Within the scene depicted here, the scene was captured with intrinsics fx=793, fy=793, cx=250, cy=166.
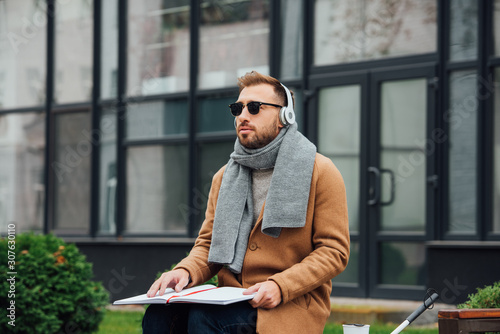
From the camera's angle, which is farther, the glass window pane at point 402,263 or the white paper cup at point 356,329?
the glass window pane at point 402,263

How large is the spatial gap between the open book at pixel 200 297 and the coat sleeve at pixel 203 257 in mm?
129

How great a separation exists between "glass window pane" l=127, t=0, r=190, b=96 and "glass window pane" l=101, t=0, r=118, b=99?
0.82ft

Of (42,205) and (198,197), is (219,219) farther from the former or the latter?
(42,205)

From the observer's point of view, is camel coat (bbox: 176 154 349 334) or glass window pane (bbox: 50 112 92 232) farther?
glass window pane (bbox: 50 112 92 232)

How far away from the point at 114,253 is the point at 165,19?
333 cm

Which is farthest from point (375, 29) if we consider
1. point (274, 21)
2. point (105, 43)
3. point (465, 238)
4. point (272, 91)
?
point (272, 91)

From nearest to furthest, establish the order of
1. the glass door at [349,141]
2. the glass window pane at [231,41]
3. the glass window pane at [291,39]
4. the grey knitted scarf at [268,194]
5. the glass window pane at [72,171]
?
the grey knitted scarf at [268,194] < the glass door at [349,141] < the glass window pane at [291,39] < the glass window pane at [231,41] < the glass window pane at [72,171]

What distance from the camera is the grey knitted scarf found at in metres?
3.57

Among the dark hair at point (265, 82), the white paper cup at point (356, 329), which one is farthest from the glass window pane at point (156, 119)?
the white paper cup at point (356, 329)

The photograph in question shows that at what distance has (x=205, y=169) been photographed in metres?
10.4

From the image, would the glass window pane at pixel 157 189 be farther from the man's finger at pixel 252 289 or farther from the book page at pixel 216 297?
the man's finger at pixel 252 289

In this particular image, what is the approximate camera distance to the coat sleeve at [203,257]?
3808 mm

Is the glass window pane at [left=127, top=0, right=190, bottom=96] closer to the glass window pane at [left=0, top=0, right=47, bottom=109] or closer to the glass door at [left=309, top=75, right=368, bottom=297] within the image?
the glass window pane at [left=0, top=0, right=47, bottom=109]

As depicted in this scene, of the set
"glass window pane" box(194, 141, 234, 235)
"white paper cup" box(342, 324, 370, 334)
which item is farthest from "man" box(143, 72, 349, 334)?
"glass window pane" box(194, 141, 234, 235)
